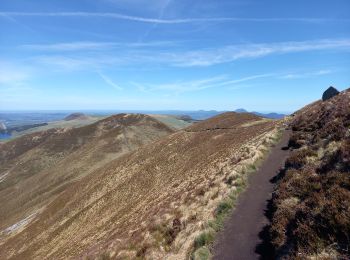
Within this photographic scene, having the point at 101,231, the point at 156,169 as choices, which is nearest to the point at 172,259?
the point at 101,231

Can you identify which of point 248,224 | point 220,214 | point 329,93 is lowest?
point 220,214

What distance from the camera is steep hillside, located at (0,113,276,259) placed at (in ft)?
66.8

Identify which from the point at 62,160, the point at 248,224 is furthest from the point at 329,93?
the point at 62,160

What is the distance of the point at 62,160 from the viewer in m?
115

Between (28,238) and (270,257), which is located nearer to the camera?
(270,257)

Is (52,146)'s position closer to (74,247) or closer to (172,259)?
(74,247)

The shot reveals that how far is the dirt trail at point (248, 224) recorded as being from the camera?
13.8 m

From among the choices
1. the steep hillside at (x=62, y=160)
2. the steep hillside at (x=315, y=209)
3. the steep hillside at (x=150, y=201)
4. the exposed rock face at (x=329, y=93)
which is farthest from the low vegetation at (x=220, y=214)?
the steep hillside at (x=62, y=160)

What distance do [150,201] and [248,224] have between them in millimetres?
24211

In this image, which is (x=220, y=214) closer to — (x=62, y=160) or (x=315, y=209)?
(x=315, y=209)

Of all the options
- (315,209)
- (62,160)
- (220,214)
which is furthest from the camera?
(62,160)

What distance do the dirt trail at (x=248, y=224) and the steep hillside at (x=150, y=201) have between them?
1547mm

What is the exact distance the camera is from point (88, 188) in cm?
Result: 6519

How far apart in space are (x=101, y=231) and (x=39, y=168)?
4120 inches
